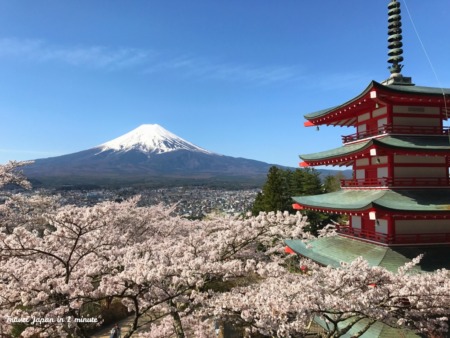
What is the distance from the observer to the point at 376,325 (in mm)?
10062

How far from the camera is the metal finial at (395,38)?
1370 cm

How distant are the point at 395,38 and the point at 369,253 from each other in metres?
8.88

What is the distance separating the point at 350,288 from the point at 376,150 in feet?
17.2

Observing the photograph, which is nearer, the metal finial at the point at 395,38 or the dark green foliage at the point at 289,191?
the metal finial at the point at 395,38

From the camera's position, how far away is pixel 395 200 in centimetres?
1132

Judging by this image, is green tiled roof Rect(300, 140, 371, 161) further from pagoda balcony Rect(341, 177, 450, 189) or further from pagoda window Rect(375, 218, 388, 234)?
pagoda window Rect(375, 218, 388, 234)

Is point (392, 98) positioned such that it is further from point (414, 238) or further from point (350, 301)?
point (350, 301)

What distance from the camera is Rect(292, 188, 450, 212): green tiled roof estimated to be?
34.7 ft

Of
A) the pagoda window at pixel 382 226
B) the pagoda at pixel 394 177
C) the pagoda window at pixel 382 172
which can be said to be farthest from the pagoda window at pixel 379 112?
the pagoda window at pixel 382 226

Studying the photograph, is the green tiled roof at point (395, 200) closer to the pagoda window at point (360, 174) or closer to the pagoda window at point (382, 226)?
the pagoda window at point (360, 174)

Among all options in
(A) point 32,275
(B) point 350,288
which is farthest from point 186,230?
(B) point 350,288

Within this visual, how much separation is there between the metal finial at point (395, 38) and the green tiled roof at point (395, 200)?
5.00 m

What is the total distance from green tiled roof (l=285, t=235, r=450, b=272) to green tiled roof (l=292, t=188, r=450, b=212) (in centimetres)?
153

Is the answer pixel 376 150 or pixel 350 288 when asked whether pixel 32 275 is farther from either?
pixel 376 150
